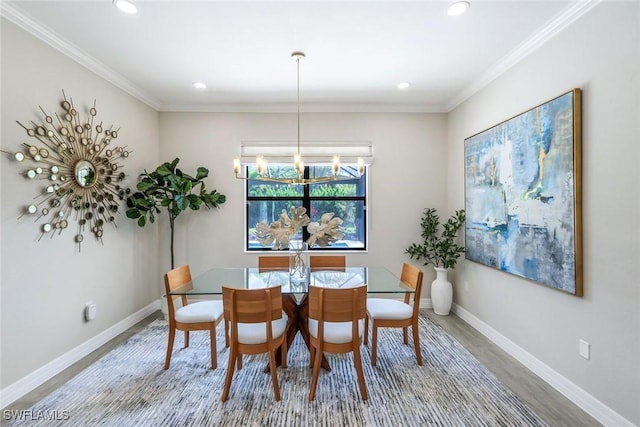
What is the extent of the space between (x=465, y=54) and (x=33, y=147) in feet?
11.9

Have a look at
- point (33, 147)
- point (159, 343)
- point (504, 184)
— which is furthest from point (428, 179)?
point (33, 147)

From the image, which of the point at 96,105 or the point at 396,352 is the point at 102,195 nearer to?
the point at 96,105

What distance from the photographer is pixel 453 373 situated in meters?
2.38

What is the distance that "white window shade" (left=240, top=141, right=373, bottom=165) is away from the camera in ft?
12.9

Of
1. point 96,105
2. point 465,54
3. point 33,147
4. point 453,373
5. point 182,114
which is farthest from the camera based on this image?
point 182,114

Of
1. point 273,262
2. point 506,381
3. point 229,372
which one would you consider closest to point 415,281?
point 506,381

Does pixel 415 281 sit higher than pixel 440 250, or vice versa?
pixel 440 250

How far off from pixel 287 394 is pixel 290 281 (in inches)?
33.4

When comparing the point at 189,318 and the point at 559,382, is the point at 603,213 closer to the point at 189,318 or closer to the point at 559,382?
the point at 559,382

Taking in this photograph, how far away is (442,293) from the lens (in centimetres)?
362

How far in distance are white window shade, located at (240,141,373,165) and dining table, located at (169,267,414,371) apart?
1.66m

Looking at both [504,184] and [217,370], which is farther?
[504,184]

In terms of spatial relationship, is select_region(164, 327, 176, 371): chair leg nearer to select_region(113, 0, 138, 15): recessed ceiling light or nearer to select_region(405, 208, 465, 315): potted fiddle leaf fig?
select_region(113, 0, 138, 15): recessed ceiling light

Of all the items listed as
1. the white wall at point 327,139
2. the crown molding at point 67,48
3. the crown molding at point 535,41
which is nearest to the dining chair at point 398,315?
the white wall at point 327,139
